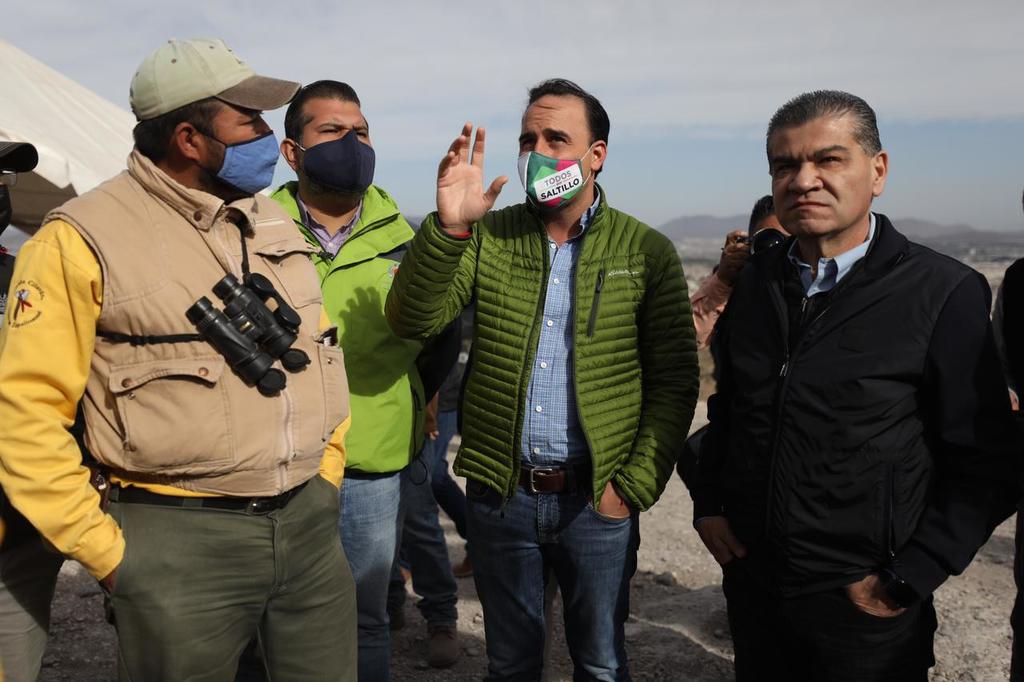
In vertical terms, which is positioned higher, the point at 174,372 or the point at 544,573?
the point at 174,372

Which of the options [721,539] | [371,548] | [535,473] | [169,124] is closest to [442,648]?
[371,548]

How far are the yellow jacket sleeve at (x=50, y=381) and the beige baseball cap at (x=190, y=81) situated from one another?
0.41m

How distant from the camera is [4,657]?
2279mm

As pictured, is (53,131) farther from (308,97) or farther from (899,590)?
(899,590)

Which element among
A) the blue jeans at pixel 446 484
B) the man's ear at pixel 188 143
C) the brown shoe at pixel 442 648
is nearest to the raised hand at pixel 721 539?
the man's ear at pixel 188 143

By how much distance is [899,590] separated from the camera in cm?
210

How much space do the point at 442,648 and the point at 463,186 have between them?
101 inches

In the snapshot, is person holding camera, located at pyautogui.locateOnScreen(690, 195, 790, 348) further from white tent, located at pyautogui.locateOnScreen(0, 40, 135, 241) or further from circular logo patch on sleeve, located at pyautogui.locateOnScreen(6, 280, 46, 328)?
white tent, located at pyautogui.locateOnScreen(0, 40, 135, 241)

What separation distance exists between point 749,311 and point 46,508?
1.92m

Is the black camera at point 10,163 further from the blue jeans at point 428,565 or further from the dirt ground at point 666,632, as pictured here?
the dirt ground at point 666,632

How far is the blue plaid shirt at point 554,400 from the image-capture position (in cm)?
268

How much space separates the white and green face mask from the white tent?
3.81m

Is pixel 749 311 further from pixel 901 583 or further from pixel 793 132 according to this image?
pixel 901 583

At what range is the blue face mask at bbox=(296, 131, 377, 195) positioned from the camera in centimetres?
299
